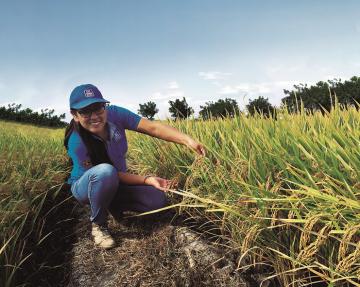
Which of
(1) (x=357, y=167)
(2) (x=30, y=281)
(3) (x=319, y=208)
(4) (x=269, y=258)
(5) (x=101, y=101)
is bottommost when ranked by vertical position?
(2) (x=30, y=281)

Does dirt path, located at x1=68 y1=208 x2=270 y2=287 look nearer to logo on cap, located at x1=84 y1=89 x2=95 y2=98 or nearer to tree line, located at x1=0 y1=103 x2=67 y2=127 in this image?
logo on cap, located at x1=84 y1=89 x2=95 y2=98

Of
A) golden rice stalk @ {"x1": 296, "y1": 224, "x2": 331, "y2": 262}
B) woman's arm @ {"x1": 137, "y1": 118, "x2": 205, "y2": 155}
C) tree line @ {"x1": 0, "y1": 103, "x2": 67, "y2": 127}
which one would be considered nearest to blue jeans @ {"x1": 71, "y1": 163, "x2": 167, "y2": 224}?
woman's arm @ {"x1": 137, "y1": 118, "x2": 205, "y2": 155}

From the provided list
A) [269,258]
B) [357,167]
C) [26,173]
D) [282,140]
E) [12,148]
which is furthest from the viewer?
[12,148]

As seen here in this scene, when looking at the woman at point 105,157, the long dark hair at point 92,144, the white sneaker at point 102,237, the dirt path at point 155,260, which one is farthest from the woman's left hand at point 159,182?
the white sneaker at point 102,237

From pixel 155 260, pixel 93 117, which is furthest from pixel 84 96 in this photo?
pixel 155 260

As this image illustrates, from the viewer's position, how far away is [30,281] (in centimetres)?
279

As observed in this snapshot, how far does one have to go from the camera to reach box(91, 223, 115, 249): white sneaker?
2.91 meters

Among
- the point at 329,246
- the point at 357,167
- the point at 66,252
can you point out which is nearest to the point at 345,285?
the point at 329,246

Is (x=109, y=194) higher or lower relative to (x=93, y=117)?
lower

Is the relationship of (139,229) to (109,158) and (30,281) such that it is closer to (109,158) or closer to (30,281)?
(109,158)

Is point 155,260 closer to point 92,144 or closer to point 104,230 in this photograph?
point 104,230

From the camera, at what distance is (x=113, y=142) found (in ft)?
9.88

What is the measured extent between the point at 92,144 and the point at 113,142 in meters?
0.18

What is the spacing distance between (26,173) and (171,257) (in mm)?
1835
